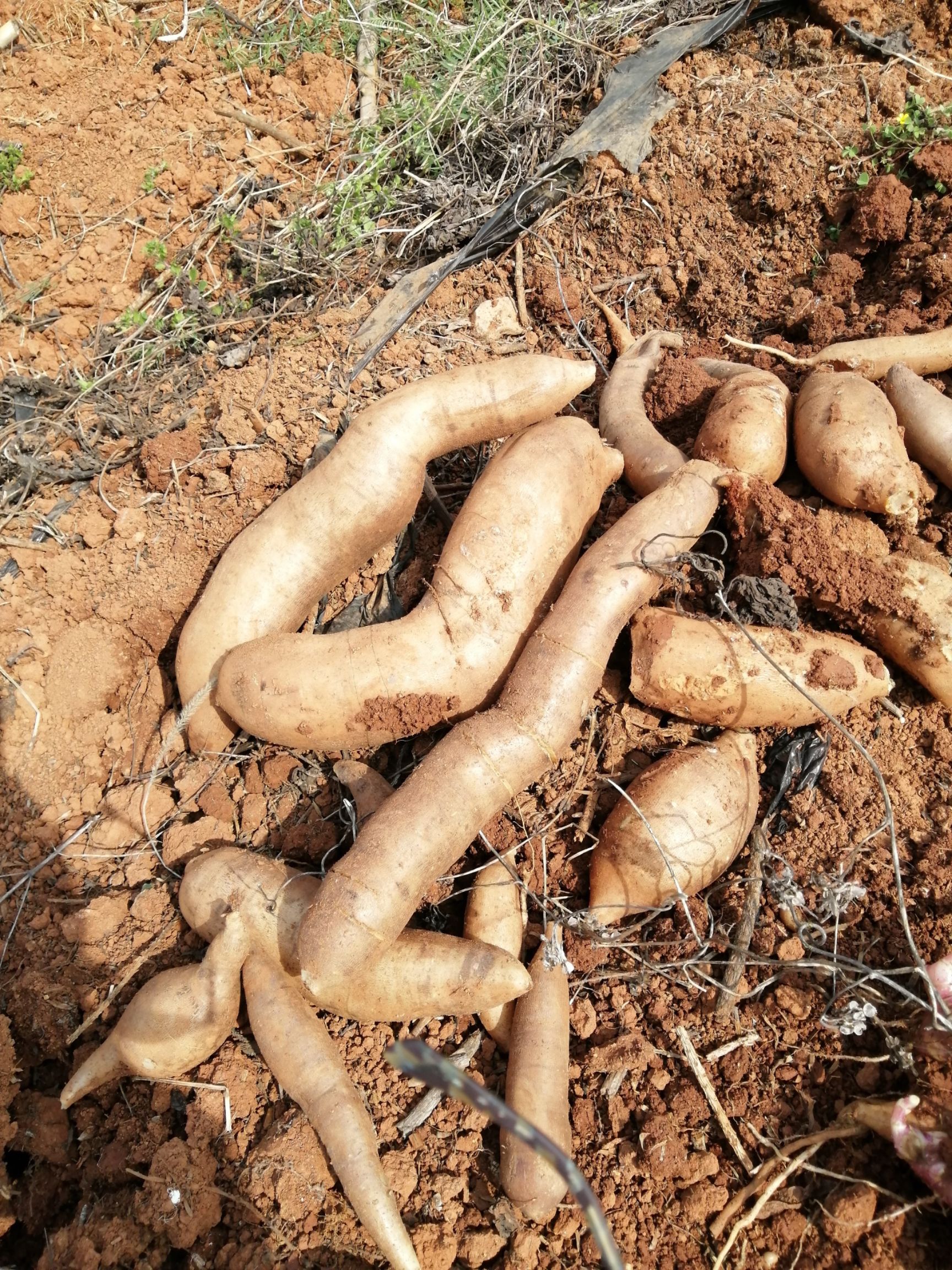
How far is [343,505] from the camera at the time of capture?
9.59ft

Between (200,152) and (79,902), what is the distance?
Answer: 3.99m

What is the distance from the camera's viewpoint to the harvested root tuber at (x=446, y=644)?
2643mm

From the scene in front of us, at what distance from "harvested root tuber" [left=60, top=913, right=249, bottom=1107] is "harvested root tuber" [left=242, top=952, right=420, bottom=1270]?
97 mm

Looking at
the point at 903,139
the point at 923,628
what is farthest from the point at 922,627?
the point at 903,139

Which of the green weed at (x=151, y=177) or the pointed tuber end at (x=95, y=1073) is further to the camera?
the green weed at (x=151, y=177)

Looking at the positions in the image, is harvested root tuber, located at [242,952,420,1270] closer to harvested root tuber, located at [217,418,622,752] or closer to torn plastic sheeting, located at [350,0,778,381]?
harvested root tuber, located at [217,418,622,752]

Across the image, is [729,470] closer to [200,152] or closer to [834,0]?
[834,0]

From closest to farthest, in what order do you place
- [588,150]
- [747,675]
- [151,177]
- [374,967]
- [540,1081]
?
1. [540,1081]
2. [374,967]
3. [747,675]
4. [588,150]
5. [151,177]

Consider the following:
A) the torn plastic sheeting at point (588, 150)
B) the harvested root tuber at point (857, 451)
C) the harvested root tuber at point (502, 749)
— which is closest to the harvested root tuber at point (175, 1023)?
the harvested root tuber at point (502, 749)

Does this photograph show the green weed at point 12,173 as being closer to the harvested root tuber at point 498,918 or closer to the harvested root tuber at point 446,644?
the harvested root tuber at point 446,644

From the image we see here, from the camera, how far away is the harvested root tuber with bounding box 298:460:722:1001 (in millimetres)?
2238

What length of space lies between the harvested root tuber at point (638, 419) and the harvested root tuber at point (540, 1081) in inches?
67.8

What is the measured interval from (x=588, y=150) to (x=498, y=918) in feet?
11.6

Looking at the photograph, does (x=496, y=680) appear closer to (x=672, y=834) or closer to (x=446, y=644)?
(x=446, y=644)
